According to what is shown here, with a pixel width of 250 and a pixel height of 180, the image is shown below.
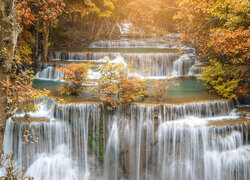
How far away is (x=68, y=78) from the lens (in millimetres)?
9828

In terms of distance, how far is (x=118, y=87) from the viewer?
8.85 m

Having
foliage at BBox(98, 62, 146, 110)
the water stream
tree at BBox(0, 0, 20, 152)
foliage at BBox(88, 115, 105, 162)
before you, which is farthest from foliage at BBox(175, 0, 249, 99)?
tree at BBox(0, 0, 20, 152)

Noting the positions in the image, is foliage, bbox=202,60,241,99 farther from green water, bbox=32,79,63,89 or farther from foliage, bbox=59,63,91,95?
green water, bbox=32,79,63,89

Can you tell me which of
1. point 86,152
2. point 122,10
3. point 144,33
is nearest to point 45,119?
point 86,152

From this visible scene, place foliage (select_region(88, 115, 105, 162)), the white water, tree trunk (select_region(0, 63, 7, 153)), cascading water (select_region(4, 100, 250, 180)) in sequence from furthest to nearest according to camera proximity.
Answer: the white water
foliage (select_region(88, 115, 105, 162))
cascading water (select_region(4, 100, 250, 180))
tree trunk (select_region(0, 63, 7, 153))

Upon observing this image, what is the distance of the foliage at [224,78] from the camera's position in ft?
32.2

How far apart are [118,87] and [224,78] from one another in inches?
222

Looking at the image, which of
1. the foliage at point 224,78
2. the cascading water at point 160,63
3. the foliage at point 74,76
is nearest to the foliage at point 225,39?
the foliage at point 224,78

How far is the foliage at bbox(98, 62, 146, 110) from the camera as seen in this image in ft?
28.1

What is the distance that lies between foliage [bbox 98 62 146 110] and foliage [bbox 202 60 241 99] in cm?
391

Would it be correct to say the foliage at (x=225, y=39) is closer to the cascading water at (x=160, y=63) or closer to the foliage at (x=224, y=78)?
the foliage at (x=224, y=78)

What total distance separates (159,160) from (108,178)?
219 cm

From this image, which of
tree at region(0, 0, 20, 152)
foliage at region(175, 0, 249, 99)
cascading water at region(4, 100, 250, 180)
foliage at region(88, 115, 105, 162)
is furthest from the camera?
foliage at region(175, 0, 249, 99)

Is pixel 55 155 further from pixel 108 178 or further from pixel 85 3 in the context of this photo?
pixel 85 3
